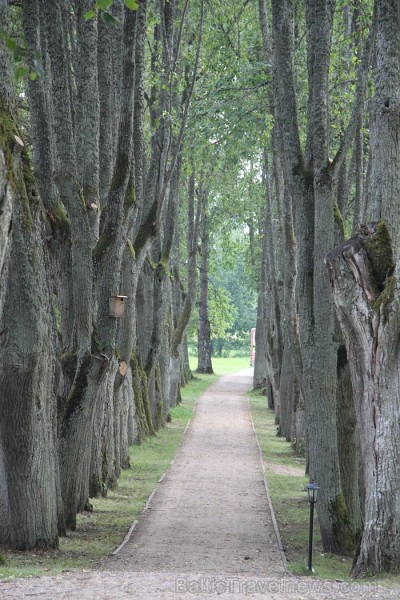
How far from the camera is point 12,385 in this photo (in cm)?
1036

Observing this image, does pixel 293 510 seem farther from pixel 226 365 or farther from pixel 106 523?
pixel 226 365

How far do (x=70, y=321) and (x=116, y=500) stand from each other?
3712mm

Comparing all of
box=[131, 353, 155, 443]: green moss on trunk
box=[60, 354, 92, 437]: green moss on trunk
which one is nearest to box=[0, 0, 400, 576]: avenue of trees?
box=[60, 354, 92, 437]: green moss on trunk

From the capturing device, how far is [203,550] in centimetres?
1161

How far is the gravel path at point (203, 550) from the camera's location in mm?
7930

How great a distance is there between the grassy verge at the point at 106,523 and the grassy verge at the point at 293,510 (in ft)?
7.08

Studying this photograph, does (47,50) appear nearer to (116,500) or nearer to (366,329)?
(366,329)

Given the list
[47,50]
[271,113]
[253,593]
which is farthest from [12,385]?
[271,113]

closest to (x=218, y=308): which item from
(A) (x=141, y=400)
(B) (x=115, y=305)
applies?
(A) (x=141, y=400)

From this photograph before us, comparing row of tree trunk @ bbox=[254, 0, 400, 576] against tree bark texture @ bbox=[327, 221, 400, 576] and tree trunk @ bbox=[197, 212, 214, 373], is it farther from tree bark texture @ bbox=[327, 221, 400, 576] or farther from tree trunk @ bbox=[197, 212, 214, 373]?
tree trunk @ bbox=[197, 212, 214, 373]

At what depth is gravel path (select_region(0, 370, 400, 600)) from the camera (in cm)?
793

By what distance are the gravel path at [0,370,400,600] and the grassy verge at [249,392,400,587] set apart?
0.22 m

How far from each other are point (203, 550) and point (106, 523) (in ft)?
7.54

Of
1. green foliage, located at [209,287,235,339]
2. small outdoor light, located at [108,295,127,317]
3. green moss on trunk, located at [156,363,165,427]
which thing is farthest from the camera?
green foliage, located at [209,287,235,339]
